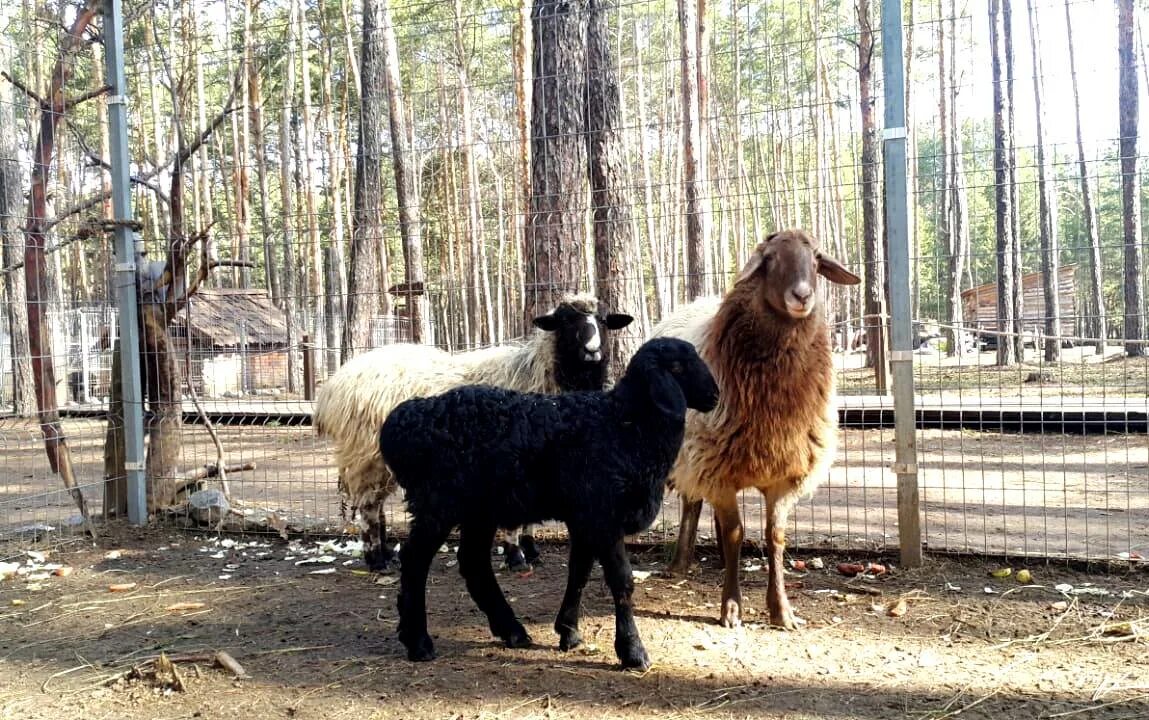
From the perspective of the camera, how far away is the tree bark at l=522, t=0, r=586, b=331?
670 cm

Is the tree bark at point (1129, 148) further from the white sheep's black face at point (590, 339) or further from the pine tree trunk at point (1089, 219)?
the white sheep's black face at point (590, 339)

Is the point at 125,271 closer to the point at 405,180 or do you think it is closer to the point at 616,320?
the point at 616,320

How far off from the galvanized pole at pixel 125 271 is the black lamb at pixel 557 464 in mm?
3979

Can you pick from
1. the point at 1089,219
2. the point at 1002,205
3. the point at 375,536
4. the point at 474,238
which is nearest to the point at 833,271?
the point at 375,536

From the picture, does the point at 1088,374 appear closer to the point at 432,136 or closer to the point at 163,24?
the point at 432,136

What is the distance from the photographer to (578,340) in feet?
17.9

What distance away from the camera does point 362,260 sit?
618 inches

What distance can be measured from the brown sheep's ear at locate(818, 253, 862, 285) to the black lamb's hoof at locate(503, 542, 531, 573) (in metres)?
2.85

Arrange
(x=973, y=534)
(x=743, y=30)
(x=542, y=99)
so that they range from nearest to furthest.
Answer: (x=973, y=534) → (x=542, y=99) → (x=743, y=30)

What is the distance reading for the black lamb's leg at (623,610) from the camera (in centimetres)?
381

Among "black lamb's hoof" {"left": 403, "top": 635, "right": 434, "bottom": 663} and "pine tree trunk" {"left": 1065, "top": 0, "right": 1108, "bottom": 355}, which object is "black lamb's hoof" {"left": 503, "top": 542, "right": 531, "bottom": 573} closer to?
"black lamb's hoof" {"left": 403, "top": 635, "right": 434, "bottom": 663}

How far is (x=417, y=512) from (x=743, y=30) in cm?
2461

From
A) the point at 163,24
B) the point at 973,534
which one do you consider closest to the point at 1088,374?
the point at 973,534

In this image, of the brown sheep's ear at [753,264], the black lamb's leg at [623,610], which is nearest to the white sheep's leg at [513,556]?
the black lamb's leg at [623,610]
